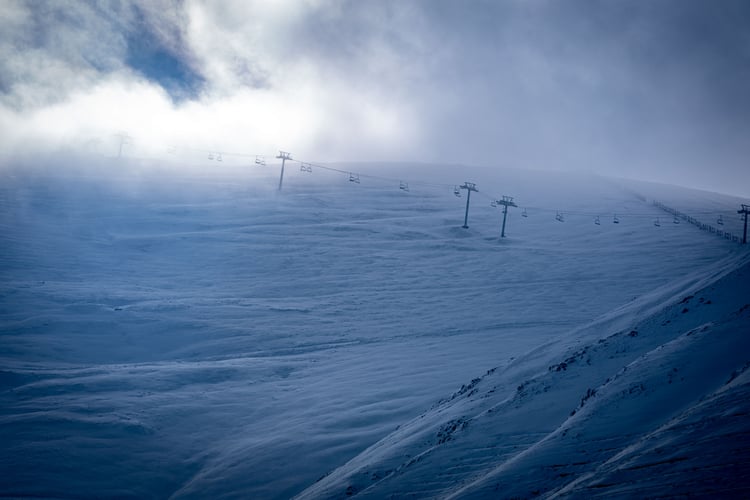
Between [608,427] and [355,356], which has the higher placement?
[608,427]

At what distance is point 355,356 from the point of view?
51.8ft

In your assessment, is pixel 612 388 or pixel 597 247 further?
pixel 597 247

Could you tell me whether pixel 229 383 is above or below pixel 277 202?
below

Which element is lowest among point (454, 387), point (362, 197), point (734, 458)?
point (454, 387)

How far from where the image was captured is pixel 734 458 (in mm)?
2963

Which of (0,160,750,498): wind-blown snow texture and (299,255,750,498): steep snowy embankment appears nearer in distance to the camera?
(299,255,750,498): steep snowy embankment

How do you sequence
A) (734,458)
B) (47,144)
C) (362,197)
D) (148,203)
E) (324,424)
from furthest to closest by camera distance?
(47,144), (362,197), (148,203), (324,424), (734,458)

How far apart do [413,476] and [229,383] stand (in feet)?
31.6

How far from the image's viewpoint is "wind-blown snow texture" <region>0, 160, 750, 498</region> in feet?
15.0

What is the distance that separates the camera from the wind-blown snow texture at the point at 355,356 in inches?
180

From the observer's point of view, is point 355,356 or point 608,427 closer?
point 608,427

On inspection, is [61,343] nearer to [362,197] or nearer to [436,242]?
[436,242]

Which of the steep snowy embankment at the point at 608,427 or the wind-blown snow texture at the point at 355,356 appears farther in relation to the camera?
the wind-blown snow texture at the point at 355,356

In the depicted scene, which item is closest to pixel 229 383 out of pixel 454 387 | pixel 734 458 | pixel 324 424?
pixel 324 424
